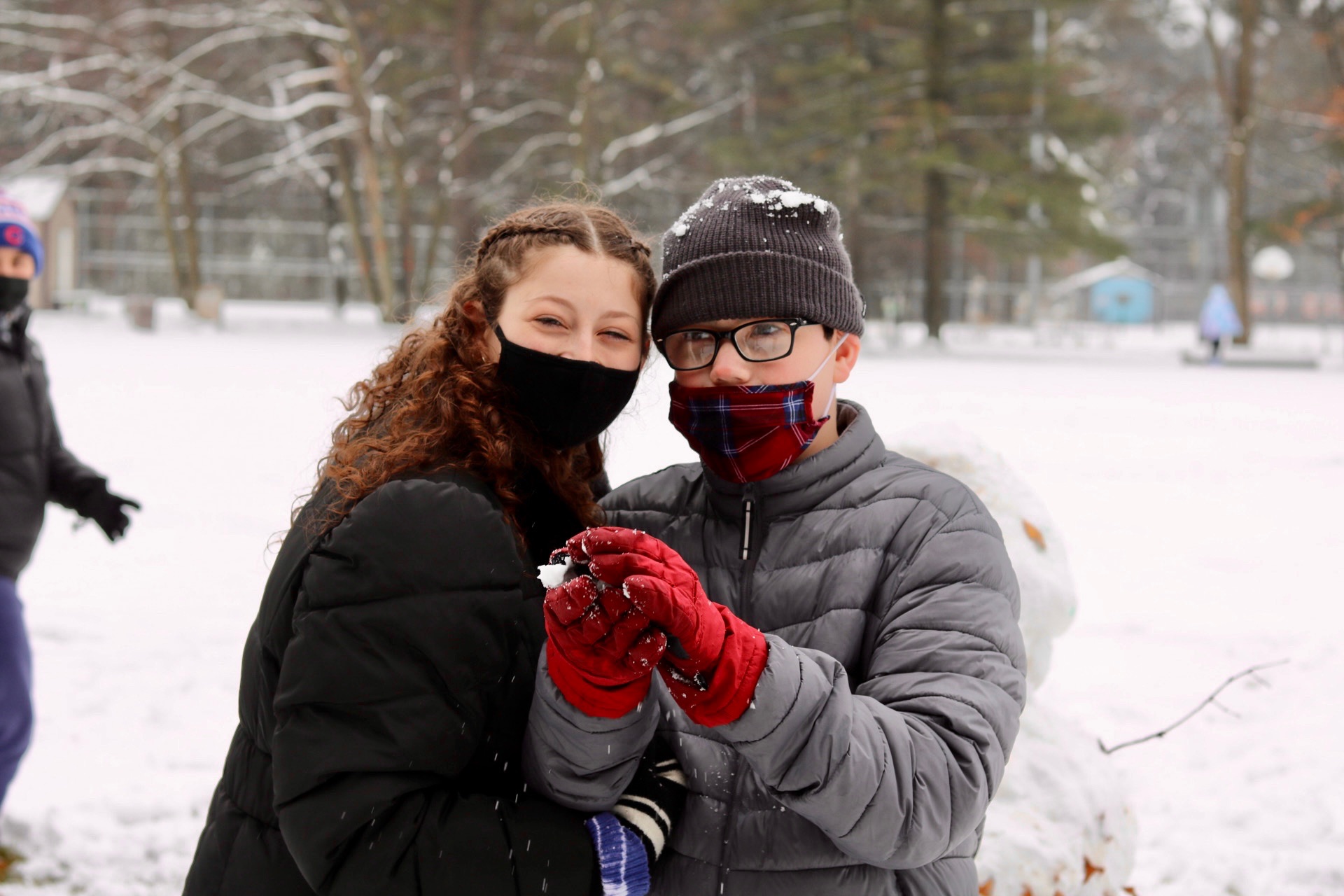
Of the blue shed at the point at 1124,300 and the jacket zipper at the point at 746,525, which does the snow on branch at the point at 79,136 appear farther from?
the blue shed at the point at 1124,300

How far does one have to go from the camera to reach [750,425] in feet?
6.66

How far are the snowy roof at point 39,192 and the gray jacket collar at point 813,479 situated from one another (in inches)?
1260

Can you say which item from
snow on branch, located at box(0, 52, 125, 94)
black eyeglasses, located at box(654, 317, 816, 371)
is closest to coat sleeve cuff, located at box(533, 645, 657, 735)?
black eyeglasses, located at box(654, 317, 816, 371)

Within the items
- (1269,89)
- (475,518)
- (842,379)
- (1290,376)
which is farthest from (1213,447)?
(1269,89)

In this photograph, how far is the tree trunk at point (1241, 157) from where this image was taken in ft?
81.9

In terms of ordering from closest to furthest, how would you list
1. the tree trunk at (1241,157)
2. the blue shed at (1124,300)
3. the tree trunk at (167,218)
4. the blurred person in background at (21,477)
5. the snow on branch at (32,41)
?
the blurred person in background at (21,477)
the tree trunk at (1241,157)
the snow on branch at (32,41)
the tree trunk at (167,218)
the blue shed at (1124,300)

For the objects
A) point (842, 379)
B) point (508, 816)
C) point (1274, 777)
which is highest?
point (842, 379)

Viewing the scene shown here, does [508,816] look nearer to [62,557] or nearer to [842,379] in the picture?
[842,379]

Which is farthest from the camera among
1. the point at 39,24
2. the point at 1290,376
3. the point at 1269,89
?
the point at 1269,89

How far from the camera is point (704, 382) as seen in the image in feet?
6.81

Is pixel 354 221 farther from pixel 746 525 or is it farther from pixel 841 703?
pixel 841 703

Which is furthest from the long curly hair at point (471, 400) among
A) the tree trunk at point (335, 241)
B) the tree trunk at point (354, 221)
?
the tree trunk at point (335, 241)

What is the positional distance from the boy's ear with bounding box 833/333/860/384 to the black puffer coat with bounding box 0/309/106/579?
288cm

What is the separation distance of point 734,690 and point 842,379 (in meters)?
0.88
